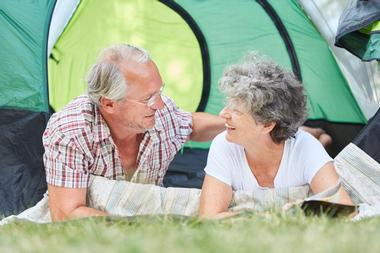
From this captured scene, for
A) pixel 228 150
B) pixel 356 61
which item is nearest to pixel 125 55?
pixel 228 150

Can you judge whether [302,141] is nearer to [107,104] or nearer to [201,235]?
[107,104]

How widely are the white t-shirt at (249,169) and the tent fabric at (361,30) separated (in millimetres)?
706

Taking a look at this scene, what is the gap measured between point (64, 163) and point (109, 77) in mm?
358

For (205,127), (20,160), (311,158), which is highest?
(311,158)

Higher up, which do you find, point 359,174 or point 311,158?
point 311,158

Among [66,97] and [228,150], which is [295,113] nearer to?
[228,150]

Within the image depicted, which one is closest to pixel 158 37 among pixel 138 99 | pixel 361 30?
pixel 361 30

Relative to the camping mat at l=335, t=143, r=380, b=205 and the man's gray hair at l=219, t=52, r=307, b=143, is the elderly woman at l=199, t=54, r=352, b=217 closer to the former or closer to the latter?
the man's gray hair at l=219, t=52, r=307, b=143

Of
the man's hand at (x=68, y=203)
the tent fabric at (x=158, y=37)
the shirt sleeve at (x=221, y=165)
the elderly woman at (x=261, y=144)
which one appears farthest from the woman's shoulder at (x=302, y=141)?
the tent fabric at (x=158, y=37)

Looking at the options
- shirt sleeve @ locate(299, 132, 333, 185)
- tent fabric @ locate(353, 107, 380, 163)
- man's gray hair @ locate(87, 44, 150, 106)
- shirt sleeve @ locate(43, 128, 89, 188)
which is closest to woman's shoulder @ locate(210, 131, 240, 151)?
shirt sleeve @ locate(299, 132, 333, 185)

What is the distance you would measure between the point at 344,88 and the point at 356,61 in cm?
17

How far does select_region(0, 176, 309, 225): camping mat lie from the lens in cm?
290

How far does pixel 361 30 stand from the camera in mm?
3512

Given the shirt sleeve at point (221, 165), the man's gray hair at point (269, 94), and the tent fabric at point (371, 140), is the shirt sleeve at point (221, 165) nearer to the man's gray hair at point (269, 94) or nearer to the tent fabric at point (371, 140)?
the man's gray hair at point (269, 94)
